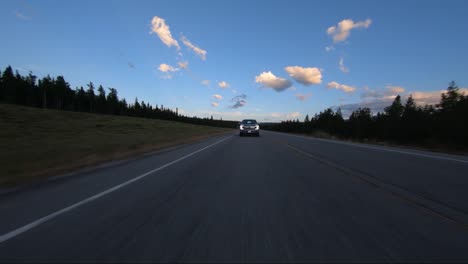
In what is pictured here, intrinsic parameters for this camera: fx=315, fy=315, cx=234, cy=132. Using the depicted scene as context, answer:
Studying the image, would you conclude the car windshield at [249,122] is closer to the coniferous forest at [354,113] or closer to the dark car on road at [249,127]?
the dark car on road at [249,127]

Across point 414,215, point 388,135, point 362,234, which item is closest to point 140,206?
point 362,234

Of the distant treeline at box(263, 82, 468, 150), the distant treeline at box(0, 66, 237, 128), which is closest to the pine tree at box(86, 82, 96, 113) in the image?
the distant treeline at box(0, 66, 237, 128)

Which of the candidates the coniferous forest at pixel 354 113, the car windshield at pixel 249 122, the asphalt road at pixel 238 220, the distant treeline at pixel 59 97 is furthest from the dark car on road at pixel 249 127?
the distant treeline at pixel 59 97

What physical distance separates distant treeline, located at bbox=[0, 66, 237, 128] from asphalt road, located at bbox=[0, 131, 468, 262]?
372ft

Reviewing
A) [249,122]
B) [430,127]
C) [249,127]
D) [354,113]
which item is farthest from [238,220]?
[354,113]

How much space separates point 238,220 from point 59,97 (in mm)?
135572

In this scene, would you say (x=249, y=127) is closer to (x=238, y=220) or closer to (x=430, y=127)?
(x=430, y=127)

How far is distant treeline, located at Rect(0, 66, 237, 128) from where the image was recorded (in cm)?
10606

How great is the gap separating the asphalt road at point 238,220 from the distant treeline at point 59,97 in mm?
113454

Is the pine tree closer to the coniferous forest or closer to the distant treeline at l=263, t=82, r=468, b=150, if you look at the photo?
the coniferous forest

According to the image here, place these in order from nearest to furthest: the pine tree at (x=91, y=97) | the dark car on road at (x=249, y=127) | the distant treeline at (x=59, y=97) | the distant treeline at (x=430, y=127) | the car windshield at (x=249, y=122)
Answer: the distant treeline at (x=430, y=127) → the dark car on road at (x=249, y=127) → the car windshield at (x=249, y=122) → the distant treeline at (x=59, y=97) → the pine tree at (x=91, y=97)

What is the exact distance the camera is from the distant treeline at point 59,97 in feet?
348

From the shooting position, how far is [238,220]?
4.85 m

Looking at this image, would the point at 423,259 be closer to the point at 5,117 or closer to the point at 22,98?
the point at 5,117
